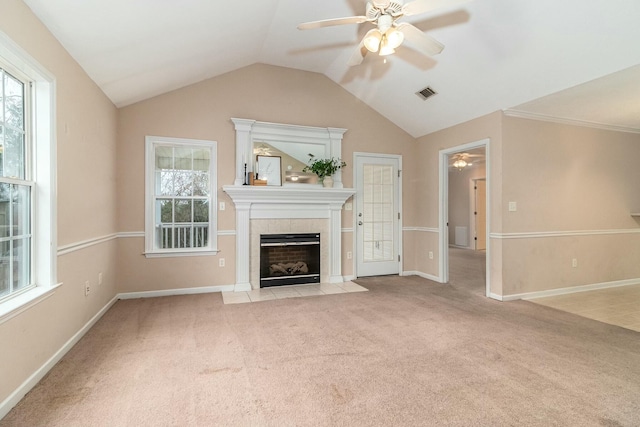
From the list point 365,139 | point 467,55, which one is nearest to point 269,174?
point 365,139

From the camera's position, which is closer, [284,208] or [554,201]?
[554,201]

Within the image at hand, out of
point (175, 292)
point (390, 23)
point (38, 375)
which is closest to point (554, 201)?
point (390, 23)

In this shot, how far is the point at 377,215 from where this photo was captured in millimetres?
5230

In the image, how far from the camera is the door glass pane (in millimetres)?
5145

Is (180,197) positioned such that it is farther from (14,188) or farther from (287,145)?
(14,188)

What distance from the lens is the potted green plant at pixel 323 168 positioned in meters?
4.64

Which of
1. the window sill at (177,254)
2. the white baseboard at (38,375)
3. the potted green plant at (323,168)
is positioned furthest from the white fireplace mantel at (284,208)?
the white baseboard at (38,375)

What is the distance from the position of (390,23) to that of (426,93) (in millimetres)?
2096

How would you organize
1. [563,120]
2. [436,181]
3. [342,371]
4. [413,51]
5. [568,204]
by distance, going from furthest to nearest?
[436,181] → [568,204] → [563,120] → [413,51] → [342,371]

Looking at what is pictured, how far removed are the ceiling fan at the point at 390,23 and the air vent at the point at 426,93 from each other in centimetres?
157

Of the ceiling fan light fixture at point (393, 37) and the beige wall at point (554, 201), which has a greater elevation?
the ceiling fan light fixture at point (393, 37)

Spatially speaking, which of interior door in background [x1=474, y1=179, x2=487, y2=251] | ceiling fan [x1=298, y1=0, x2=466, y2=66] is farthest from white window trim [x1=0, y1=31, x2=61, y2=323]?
interior door in background [x1=474, y1=179, x2=487, y2=251]

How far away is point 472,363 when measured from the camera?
2.27m

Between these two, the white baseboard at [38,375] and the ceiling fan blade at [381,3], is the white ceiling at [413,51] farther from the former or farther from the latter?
the white baseboard at [38,375]
